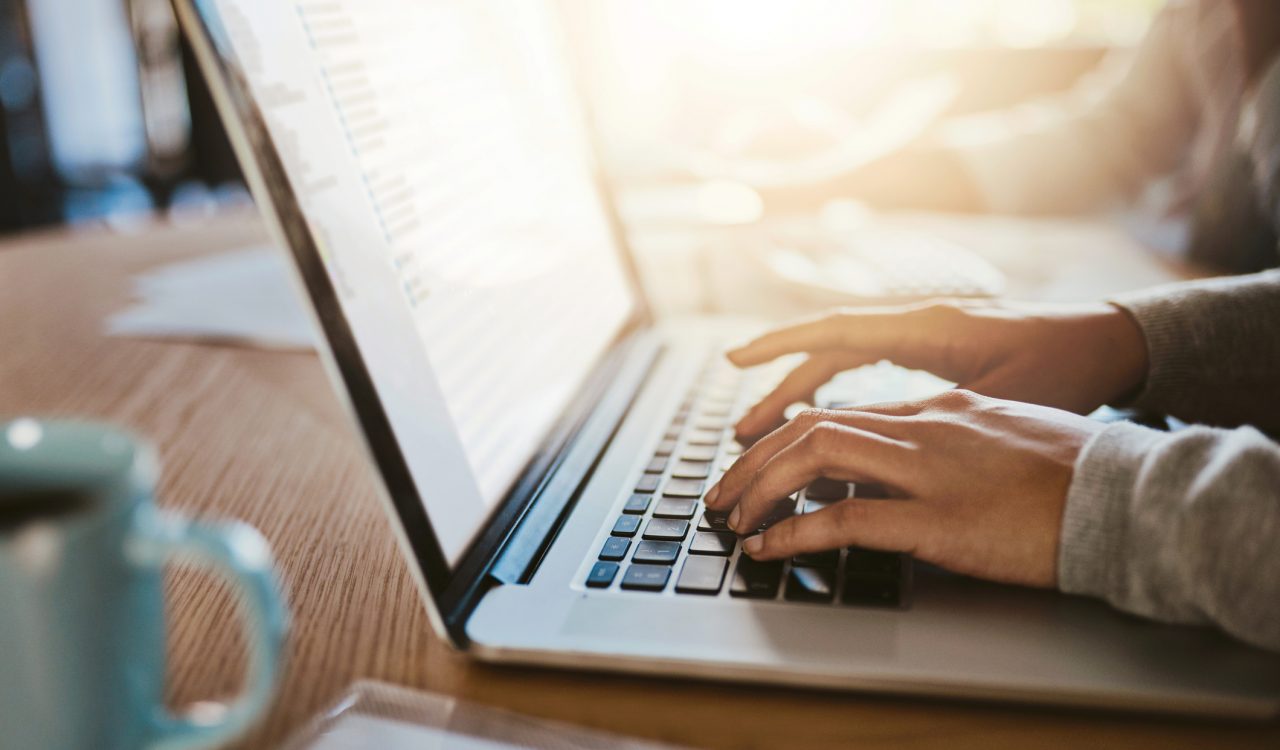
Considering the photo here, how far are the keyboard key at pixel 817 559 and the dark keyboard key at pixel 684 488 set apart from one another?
80 mm

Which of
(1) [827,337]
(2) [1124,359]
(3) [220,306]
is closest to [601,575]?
(1) [827,337]

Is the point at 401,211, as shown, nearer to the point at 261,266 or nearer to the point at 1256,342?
the point at 1256,342

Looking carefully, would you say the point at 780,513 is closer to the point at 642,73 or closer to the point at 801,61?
the point at 801,61

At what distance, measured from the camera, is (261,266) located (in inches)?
43.9

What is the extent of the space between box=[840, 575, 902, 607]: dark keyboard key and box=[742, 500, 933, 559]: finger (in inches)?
0.5

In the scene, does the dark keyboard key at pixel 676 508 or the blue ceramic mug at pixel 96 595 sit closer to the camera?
the blue ceramic mug at pixel 96 595

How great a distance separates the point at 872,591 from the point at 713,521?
0.08m

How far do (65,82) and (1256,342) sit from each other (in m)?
4.04

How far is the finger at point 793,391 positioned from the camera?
497 millimetres

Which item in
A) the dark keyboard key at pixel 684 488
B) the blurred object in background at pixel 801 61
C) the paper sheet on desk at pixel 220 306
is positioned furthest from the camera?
the blurred object in background at pixel 801 61

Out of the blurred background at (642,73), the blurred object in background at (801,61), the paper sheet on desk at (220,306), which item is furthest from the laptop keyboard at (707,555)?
the blurred background at (642,73)

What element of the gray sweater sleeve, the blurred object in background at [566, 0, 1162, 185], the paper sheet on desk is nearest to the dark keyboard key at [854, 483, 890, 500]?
the gray sweater sleeve

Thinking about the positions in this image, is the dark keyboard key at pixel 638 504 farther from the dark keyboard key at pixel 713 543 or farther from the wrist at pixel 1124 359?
the wrist at pixel 1124 359

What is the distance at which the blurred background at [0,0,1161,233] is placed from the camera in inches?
97.5
